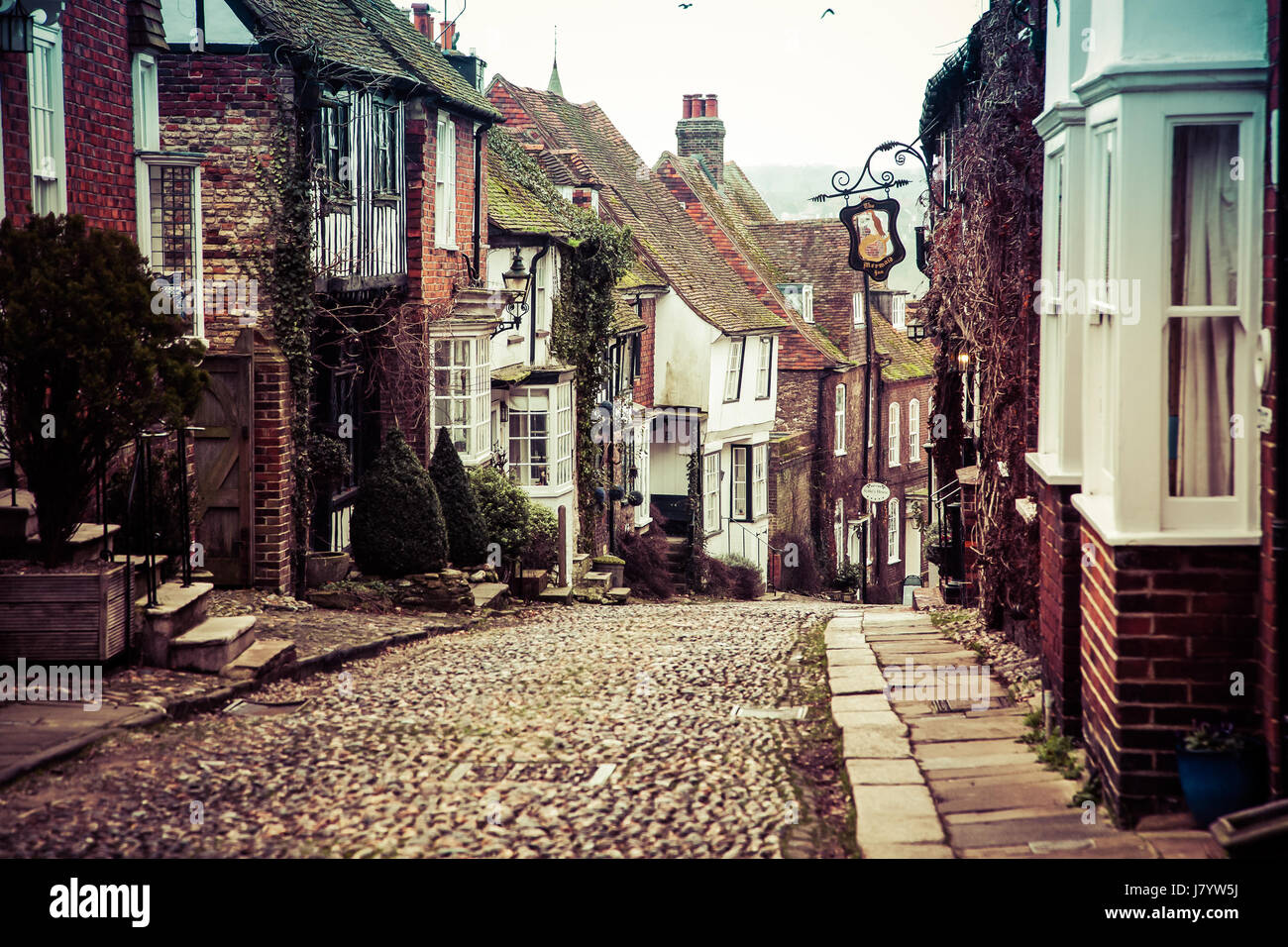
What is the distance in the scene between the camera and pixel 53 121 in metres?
9.15

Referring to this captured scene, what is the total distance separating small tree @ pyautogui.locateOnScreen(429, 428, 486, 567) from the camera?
15.7 meters

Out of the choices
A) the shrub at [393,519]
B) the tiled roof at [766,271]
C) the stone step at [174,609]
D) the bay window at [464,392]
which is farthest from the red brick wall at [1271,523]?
the tiled roof at [766,271]

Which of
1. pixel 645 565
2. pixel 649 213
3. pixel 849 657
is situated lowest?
pixel 645 565

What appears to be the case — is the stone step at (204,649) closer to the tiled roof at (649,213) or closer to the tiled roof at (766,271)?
the tiled roof at (649,213)

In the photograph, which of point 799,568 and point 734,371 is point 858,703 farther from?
point 799,568

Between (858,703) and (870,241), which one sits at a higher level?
(870,241)

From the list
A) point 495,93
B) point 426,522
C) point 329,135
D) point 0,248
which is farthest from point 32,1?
point 495,93

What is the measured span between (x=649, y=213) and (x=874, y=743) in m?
24.9

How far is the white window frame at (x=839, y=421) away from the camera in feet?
114

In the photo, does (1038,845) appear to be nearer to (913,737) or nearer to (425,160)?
(913,737)

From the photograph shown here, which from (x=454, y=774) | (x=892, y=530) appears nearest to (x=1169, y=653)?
(x=454, y=774)

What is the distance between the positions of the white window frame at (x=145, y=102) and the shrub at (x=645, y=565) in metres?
14.0

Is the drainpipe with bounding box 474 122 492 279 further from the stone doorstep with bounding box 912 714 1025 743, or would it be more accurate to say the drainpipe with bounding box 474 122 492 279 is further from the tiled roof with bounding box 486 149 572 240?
the stone doorstep with bounding box 912 714 1025 743

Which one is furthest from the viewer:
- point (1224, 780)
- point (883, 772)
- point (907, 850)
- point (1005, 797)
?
point (883, 772)
